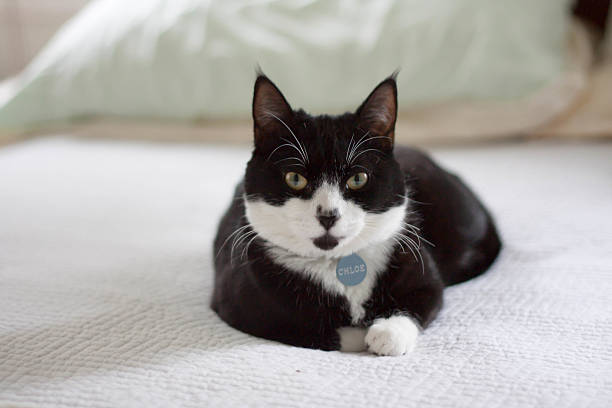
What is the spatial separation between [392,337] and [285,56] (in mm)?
1418

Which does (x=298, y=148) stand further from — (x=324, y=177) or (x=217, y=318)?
(x=217, y=318)

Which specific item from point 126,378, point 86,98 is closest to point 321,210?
point 126,378

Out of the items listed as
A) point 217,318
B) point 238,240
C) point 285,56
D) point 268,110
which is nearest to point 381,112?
point 268,110

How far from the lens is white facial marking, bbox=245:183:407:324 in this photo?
0.93 meters

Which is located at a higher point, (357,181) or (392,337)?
(357,181)

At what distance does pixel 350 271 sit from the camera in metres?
1.02

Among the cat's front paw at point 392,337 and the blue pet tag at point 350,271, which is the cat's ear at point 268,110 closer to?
the blue pet tag at point 350,271

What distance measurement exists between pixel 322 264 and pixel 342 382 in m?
0.26

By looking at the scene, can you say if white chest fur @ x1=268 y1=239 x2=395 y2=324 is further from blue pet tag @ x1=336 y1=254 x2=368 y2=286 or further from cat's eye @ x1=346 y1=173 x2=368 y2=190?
cat's eye @ x1=346 y1=173 x2=368 y2=190

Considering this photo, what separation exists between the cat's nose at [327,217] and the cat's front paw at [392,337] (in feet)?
0.60

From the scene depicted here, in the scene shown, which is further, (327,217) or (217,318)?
(217,318)

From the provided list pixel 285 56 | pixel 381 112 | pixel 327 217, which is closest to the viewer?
pixel 327 217

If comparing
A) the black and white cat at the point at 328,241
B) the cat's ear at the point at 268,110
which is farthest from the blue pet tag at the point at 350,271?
the cat's ear at the point at 268,110

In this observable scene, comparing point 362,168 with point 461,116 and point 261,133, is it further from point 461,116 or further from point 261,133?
point 461,116
